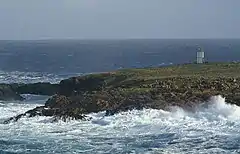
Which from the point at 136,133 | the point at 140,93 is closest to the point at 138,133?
the point at 136,133

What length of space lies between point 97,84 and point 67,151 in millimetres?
28457

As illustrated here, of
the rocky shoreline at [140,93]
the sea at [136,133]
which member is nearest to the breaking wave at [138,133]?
the sea at [136,133]

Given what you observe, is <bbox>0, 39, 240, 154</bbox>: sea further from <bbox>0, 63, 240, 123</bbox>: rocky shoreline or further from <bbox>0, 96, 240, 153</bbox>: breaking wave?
<bbox>0, 63, 240, 123</bbox>: rocky shoreline

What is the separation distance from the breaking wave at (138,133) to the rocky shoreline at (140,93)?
1.11 meters

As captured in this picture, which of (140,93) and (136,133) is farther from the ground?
(140,93)

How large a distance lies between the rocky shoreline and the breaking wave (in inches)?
43.9

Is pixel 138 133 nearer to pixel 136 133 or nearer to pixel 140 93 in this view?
pixel 136 133

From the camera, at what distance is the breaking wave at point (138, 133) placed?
35.6 metres

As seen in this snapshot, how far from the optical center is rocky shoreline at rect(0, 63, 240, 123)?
4641 cm

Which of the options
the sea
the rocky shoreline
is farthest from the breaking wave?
the rocky shoreline

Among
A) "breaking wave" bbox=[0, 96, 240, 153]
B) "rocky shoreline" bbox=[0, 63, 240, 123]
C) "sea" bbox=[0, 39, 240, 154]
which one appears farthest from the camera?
"rocky shoreline" bbox=[0, 63, 240, 123]

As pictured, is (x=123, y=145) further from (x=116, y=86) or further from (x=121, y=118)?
(x=116, y=86)

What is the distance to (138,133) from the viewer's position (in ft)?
130

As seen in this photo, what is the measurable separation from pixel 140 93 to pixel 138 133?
10303 millimetres
